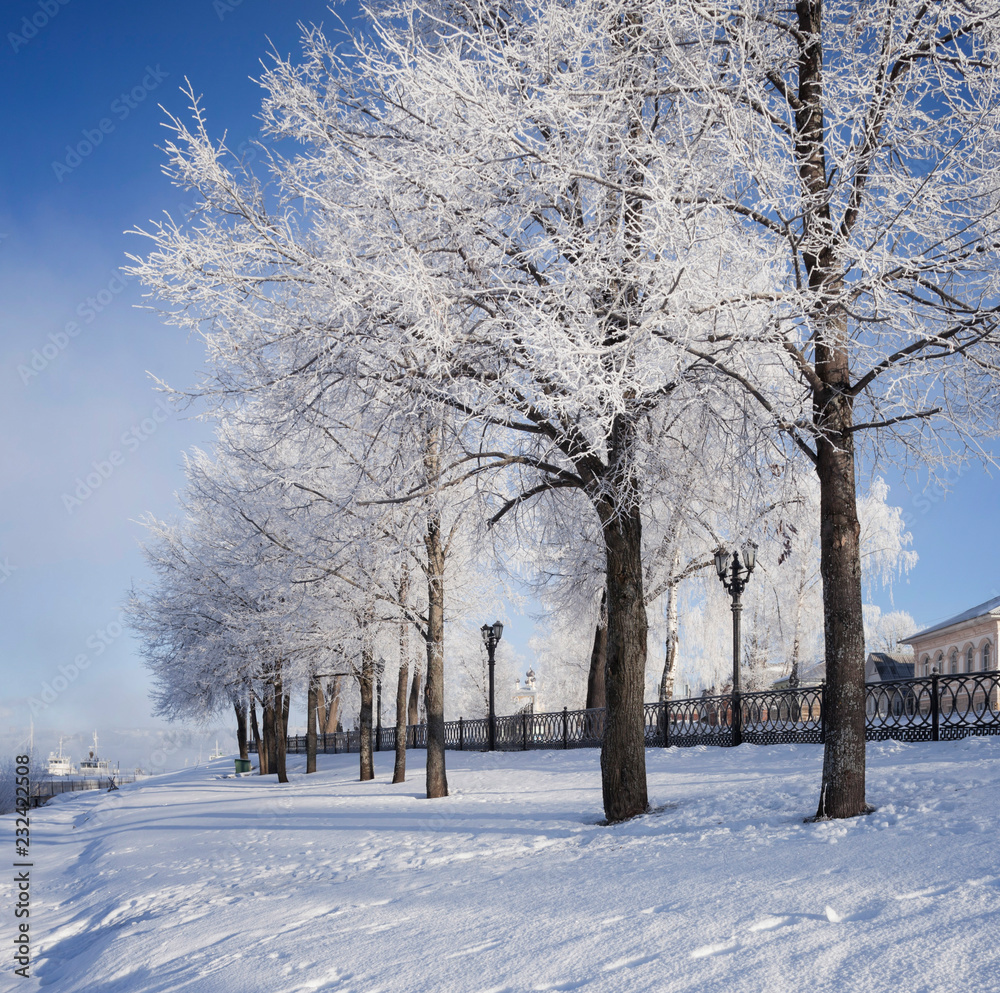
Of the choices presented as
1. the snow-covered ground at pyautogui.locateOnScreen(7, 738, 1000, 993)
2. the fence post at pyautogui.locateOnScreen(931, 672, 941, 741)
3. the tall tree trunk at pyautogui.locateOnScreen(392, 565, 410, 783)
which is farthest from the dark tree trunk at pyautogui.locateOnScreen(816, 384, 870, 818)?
the tall tree trunk at pyautogui.locateOnScreen(392, 565, 410, 783)

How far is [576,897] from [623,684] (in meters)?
3.25

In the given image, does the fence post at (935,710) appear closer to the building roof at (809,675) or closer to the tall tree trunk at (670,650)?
the tall tree trunk at (670,650)

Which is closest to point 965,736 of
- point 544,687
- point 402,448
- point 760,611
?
point 402,448

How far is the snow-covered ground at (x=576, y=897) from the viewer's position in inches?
156

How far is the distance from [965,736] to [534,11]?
11.9m

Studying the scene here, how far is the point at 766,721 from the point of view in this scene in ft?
54.0

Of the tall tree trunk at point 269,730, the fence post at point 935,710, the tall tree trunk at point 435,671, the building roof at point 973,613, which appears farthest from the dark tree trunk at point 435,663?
the building roof at point 973,613

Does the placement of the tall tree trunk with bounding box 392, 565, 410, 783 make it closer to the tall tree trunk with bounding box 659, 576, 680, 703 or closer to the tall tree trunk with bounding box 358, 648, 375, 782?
the tall tree trunk with bounding box 358, 648, 375, 782

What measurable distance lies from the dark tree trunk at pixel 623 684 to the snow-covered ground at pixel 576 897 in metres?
0.34

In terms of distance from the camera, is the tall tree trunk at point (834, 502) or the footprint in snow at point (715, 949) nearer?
the footprint in snow at point (715, 949)

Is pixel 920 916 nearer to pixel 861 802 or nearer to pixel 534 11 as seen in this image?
pixel 861 802

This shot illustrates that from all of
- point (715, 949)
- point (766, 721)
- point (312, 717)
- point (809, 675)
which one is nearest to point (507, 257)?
point (715, 949)

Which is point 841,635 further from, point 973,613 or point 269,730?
point 973,613

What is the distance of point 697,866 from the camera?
19.6 ft
